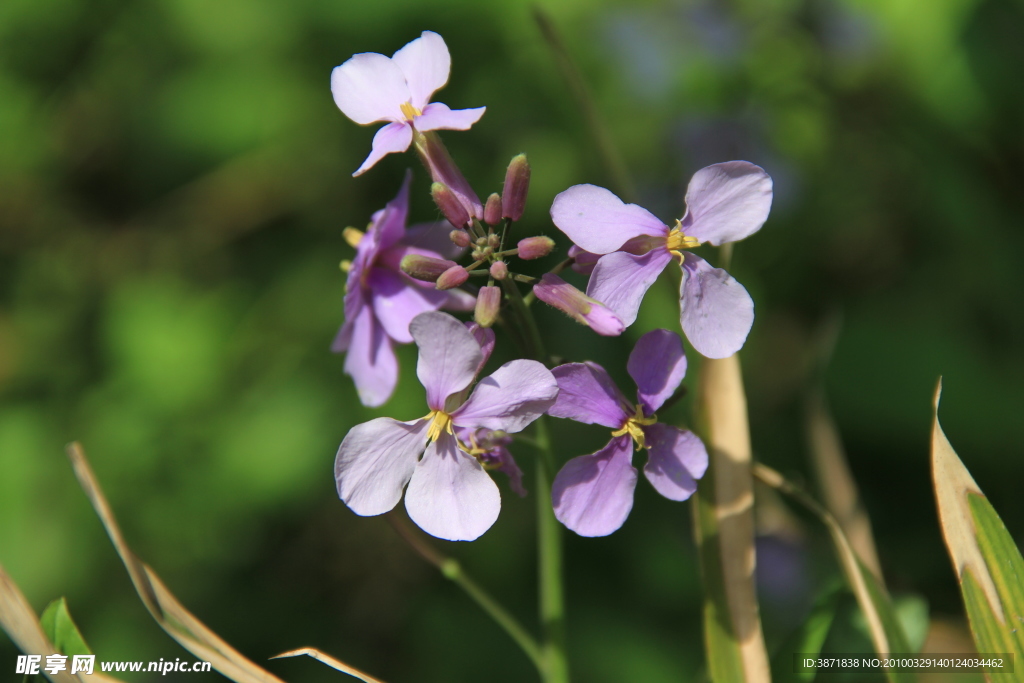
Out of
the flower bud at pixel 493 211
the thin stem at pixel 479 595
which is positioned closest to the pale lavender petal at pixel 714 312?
the flower bud at pixel 493 211

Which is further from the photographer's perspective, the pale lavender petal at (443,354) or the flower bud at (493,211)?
the flower bud at (493,211)

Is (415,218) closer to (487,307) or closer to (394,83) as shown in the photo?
(394,83)

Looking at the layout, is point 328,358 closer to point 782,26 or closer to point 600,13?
point 600,13

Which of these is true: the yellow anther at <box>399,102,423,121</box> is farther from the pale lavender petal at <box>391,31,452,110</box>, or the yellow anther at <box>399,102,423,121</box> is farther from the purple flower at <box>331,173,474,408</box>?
the purple flower at <box>331,173,474,408</box>

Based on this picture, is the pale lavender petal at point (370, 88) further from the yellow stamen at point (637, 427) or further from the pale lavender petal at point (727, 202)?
the yellow stamen at point (637, 427)

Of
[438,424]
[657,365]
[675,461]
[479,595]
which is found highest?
[438,424]

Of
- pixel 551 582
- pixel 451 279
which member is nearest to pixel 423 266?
pixel 451 279
